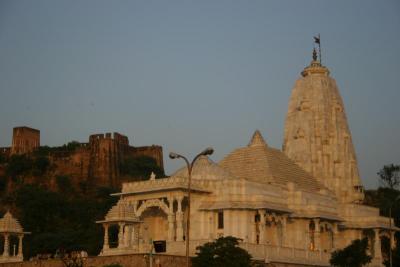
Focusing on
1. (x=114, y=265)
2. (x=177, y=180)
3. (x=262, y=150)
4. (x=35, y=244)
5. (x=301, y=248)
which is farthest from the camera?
(x=35, y=244)

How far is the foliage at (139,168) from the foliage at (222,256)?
8663cm

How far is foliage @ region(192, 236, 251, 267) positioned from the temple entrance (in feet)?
47.7

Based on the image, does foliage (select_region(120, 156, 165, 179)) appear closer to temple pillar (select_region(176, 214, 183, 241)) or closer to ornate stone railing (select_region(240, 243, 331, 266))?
ornate stone railing (select_region(240, 243, 331, 266))

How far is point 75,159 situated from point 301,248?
79.7 meters

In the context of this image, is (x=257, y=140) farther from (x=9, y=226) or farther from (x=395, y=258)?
(x=9, y=226)

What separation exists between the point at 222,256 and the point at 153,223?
1624 centimetres

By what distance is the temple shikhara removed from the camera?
57.3m

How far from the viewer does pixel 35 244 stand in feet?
284

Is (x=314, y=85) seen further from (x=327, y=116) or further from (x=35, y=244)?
(x=35, y=244)

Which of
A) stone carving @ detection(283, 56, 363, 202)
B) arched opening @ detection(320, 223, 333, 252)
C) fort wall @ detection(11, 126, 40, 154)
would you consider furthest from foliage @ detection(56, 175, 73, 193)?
arched opening @ detection(320, 223, 333, 252)

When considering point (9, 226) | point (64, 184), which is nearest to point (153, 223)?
point (9, 226)

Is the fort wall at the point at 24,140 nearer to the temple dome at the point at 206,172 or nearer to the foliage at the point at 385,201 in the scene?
the foliage at the point at 385,201

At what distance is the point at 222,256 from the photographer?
4659 cm

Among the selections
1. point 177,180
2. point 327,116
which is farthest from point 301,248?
point 327,116
